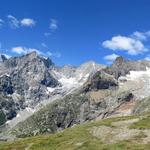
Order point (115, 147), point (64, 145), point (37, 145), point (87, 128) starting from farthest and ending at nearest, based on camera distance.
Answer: point (87, 128) → point (37, 145) → point (64, 145) → point (115, 147)

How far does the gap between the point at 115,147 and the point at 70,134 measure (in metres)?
18.7

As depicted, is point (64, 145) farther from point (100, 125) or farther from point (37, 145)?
point (100, 125)

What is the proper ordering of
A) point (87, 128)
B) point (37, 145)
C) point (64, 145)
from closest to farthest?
point (64, 145)
point (37, 145)
point (87, 128)

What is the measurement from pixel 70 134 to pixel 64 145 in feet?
30.1

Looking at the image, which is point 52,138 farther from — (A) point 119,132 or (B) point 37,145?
(A) point 119,132

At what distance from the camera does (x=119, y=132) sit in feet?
283

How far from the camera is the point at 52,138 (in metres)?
90.8

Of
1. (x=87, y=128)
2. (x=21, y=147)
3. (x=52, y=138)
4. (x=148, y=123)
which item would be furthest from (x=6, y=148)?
(x=148, y=123)

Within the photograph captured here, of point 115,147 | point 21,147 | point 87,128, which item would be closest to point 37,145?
point 21,147

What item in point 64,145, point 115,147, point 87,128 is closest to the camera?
point 115,147

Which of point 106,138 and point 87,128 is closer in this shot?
point 106,138

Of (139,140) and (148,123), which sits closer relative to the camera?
(139,140)

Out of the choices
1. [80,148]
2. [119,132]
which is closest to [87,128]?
[119,132]

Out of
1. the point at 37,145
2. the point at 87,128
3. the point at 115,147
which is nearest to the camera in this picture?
the point at 115,147
